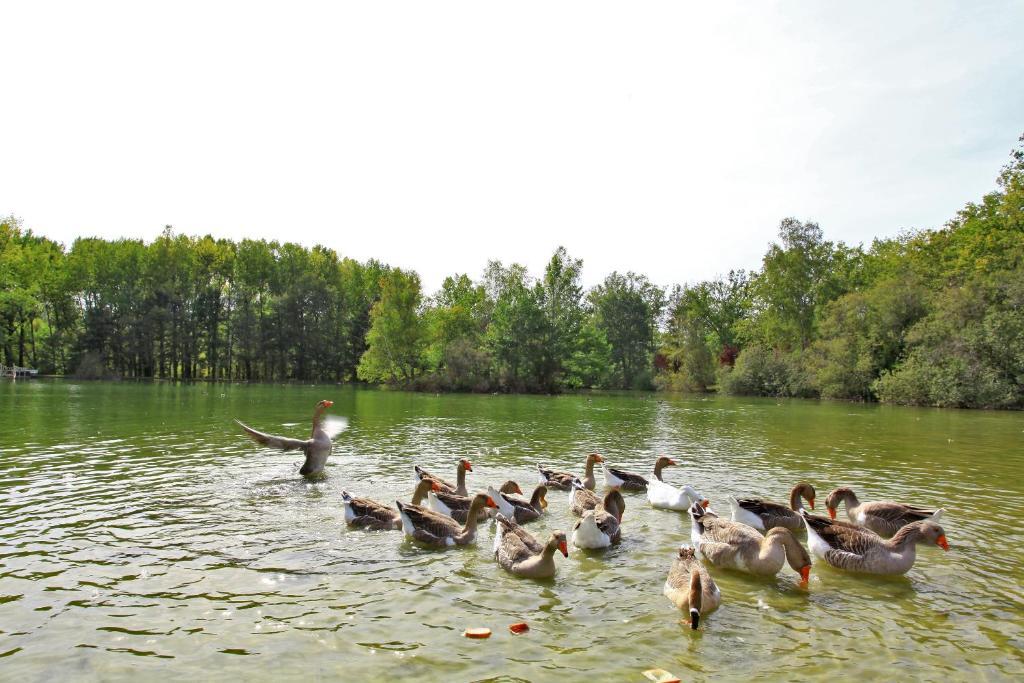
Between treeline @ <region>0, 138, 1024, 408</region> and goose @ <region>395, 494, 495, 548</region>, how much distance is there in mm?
55487

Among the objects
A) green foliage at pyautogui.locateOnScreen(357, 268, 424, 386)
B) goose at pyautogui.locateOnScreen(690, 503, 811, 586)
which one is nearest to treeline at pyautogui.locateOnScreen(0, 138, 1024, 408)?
green foliage at pyautogui.locateOnScreen(357, 268, 424, 386)

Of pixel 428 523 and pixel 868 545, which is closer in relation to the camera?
pixel 868 545

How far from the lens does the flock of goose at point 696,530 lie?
28.1 feet

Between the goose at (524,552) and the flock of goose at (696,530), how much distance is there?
0.05 ft

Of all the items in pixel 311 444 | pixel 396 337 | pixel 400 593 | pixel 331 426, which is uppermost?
pixel 396 337

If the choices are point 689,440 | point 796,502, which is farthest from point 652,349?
point 796,502

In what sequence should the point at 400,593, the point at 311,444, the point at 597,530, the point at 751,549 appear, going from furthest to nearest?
the point at 311,444, the point at 597,530, the point at 751,549, the point at 400,593

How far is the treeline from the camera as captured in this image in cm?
5500

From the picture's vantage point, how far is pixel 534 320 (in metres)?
78.4

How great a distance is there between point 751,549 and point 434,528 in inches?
190

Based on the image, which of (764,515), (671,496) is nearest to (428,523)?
(671,496)

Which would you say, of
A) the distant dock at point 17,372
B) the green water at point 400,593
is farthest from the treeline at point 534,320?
the green water at point 400,593

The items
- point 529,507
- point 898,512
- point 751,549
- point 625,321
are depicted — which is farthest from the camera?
point 625,321

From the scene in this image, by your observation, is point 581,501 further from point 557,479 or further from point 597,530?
point 557,479
